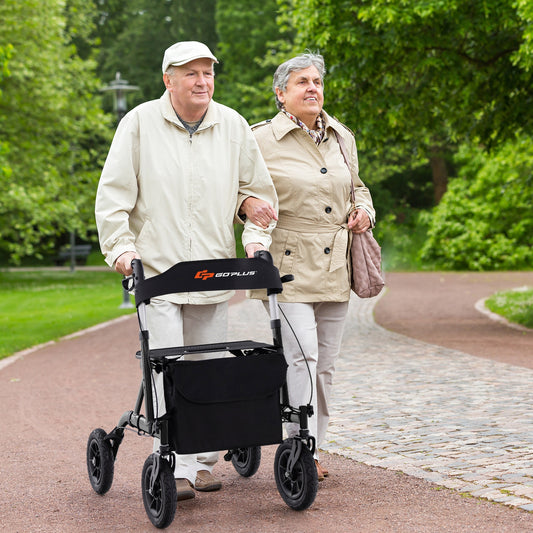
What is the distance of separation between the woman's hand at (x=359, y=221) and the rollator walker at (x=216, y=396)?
78 cm

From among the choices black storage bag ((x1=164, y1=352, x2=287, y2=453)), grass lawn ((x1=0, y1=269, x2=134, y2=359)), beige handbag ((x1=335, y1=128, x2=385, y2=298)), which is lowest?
grass lawn ((x1=0, y1=269, x2=134, y2=359))

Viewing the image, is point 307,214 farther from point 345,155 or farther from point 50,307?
point 50,307

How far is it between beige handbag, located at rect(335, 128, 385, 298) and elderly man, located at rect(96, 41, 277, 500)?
2.00 feet

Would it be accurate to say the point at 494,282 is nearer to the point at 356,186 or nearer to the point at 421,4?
the point at 421,4

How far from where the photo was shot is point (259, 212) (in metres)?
4.81

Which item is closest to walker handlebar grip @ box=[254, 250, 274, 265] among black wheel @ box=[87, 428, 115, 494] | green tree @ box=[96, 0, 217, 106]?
black wheel @ box=[87, 428, 115, 494]

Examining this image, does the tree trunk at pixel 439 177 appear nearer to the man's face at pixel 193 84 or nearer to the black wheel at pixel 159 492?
the man's face at pixel 193 84

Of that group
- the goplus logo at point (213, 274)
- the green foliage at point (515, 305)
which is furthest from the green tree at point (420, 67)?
the goplus logo at point (213, 274)

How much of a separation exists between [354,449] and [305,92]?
222 cm

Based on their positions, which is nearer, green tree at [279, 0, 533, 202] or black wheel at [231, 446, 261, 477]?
black wheel at [231, 446, 261, 477]

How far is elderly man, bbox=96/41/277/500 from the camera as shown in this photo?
4.64 m

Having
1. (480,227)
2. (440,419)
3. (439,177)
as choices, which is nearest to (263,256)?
(440,419)

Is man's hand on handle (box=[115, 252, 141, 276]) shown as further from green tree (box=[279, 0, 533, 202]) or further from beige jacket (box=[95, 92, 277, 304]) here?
green tree (box=[279, 0, 533, 202])

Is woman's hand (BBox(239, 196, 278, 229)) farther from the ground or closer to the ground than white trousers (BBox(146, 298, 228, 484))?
farther from the ground
